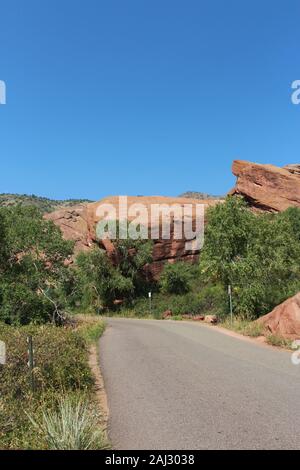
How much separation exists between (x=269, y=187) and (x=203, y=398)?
159 ft

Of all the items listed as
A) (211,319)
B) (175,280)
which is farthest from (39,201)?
(211,319)

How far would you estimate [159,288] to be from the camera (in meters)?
45.0

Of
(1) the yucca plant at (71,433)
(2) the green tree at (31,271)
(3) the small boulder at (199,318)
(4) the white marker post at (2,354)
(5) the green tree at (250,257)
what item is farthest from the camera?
(3) the small boulder at (199,318)

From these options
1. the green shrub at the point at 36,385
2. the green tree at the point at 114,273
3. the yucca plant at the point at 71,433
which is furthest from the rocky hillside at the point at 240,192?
the yucca plant at the point at 71,433

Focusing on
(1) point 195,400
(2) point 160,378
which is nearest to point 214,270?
(2) point 160,378

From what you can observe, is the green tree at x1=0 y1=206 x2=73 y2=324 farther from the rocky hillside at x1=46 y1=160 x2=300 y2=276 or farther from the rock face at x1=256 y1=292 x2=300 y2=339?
the rocky hillside at x1=46 y1=160 x2=300 y2=276

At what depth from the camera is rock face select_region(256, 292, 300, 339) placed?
51.7ft

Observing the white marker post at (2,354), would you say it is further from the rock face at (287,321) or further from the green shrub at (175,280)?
the green shrub at (175,280)

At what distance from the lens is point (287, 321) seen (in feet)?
53.3

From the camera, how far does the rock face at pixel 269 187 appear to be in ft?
174

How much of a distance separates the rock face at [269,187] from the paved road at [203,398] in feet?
134

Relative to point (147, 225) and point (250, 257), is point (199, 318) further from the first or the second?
point (147, 225)
